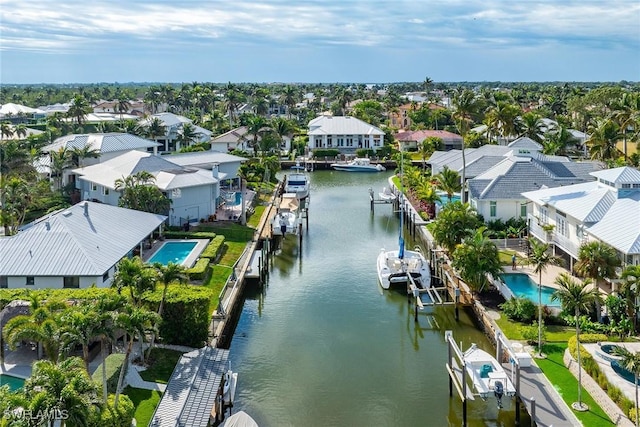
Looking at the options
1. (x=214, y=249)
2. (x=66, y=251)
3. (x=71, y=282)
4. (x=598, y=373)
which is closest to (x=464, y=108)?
(x=214, y=249)

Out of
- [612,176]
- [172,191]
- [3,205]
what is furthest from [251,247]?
[612,176]

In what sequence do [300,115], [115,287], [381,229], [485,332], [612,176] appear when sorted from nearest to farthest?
[115,287] → [485,332] → [612,176] → [381,229] → [300,115]

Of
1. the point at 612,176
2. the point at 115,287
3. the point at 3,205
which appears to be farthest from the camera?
the point at 3,205

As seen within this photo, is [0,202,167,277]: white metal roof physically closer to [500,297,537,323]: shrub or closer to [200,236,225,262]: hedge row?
[200,236,225,262]: hedge row

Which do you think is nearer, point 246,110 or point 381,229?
point 381,229

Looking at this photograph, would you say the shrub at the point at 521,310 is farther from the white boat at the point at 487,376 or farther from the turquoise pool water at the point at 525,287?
the white boat at the point at 487,376

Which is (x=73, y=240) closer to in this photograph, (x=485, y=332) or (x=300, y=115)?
(x=485, y=332)

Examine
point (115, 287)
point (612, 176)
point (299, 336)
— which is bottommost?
point (299, 336)

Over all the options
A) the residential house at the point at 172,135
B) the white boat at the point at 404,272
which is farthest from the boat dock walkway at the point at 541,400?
the residential house at the point at 172,135
